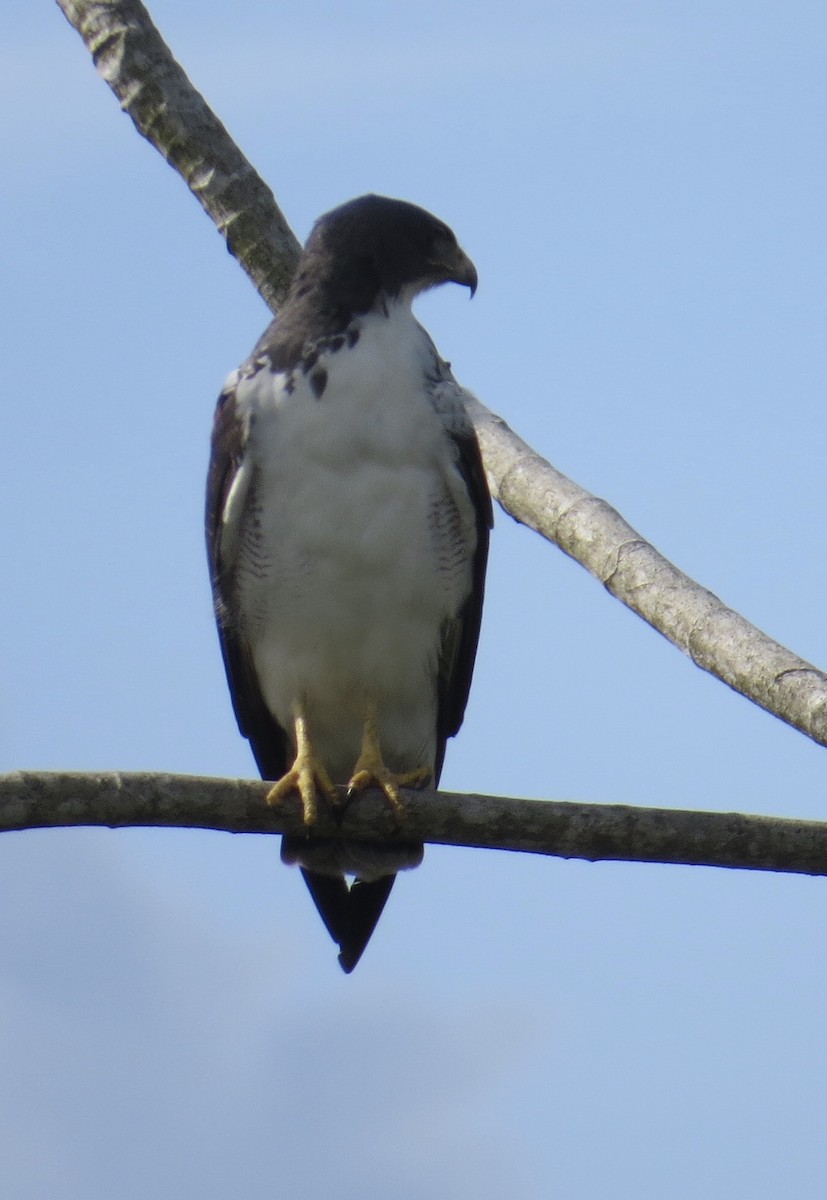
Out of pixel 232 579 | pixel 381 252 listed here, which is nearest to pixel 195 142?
pixel 381 252

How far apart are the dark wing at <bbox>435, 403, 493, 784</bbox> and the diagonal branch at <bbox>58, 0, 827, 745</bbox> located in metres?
0.16

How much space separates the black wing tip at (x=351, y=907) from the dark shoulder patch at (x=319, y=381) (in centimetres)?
156

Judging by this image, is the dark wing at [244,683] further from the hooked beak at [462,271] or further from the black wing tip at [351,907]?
the hooked beak at [462,271]

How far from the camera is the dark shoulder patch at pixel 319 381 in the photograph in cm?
464

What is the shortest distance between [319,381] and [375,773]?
1.13m

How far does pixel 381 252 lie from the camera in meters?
5.03

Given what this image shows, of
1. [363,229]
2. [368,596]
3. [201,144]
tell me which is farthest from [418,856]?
[201,144]

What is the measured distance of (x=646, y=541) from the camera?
4.73 meters

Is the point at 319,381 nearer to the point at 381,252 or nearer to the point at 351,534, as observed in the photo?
the point at 351,534

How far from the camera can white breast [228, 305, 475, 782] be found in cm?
463

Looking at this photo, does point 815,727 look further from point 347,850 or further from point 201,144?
point 201,144

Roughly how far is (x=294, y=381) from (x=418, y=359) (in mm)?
375

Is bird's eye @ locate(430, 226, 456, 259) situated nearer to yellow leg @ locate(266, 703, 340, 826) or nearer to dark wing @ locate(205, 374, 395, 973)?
dark wing @ locate(205, 374, 395, 973)

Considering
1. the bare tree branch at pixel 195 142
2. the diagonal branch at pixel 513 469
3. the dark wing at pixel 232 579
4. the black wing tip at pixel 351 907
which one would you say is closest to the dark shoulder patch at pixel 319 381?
the dark wing at pixel 232 579
